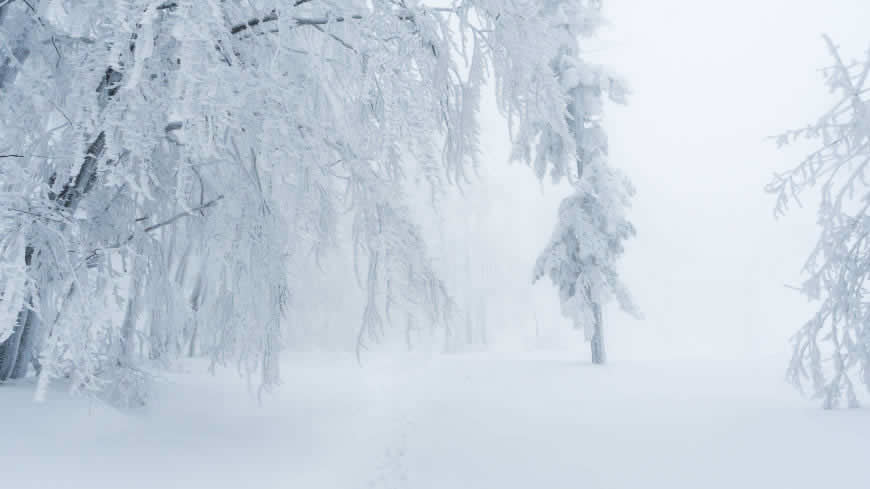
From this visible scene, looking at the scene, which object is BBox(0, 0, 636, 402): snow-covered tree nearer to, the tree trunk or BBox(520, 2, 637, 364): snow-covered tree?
BBox(520, 2, 637, 364): snow-covered tree

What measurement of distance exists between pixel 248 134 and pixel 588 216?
1077 cm

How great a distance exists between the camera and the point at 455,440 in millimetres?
6727

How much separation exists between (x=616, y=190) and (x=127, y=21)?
12008 millimetres

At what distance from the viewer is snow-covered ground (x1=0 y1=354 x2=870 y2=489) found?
14.5ft

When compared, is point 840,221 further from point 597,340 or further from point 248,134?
point 597,340

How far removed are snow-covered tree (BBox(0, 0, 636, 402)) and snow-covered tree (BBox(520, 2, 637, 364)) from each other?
8.98 meters

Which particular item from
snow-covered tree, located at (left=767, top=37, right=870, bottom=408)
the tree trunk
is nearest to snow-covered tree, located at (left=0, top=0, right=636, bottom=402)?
snow-covered tree, located at (left=767, top=37, right=870, bottom=408)

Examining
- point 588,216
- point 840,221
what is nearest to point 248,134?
point 840,221

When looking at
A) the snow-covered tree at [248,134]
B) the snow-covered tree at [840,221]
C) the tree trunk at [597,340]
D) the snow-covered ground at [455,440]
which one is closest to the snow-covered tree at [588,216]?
the tree trunk at [597,340]

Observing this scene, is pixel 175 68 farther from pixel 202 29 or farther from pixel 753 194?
pixel 753 194

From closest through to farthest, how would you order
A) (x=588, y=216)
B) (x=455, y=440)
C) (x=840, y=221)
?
(x=840, y=221) → (x=455, y=440) → (x=588, y=216)

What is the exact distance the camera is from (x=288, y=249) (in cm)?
464

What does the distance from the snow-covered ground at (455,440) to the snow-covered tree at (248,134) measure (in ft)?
2.75

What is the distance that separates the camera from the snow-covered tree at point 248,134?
3.07 meters
